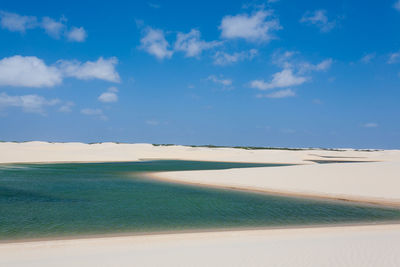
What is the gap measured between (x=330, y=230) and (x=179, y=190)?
12205 millimetres

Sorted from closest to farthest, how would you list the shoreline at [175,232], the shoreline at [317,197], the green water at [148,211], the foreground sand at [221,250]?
the foreground sand at [221,250]
the shoreline at [175,232]
the green water at [148,211]
the shoreline at [317,197]

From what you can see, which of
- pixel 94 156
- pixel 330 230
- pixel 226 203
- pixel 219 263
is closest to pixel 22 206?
pixel 226 203

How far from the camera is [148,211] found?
15.1 metres

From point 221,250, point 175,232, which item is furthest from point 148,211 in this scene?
point 221,250

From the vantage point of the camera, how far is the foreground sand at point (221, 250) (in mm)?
7738

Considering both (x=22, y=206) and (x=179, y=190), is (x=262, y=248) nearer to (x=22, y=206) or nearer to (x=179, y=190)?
(x=22, y=206)

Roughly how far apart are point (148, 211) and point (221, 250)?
692 centimetres

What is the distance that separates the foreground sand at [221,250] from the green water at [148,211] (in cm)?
180

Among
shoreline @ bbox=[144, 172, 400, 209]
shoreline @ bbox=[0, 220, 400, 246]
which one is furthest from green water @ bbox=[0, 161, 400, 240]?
shoreline @ bbox=[144, 172, 400, 209]

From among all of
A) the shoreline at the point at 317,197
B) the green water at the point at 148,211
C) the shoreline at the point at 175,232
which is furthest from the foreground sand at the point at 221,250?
the shoreline at the point at 317,197

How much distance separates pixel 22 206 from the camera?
50.3ft

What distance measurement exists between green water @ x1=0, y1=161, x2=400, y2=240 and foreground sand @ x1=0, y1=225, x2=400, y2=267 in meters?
1.80

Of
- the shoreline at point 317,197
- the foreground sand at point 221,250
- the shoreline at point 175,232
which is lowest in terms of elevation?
the shoreline at point 175,232

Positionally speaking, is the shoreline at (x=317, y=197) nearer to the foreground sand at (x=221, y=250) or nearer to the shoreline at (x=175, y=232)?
the shoreline at (x=175, y=232)
